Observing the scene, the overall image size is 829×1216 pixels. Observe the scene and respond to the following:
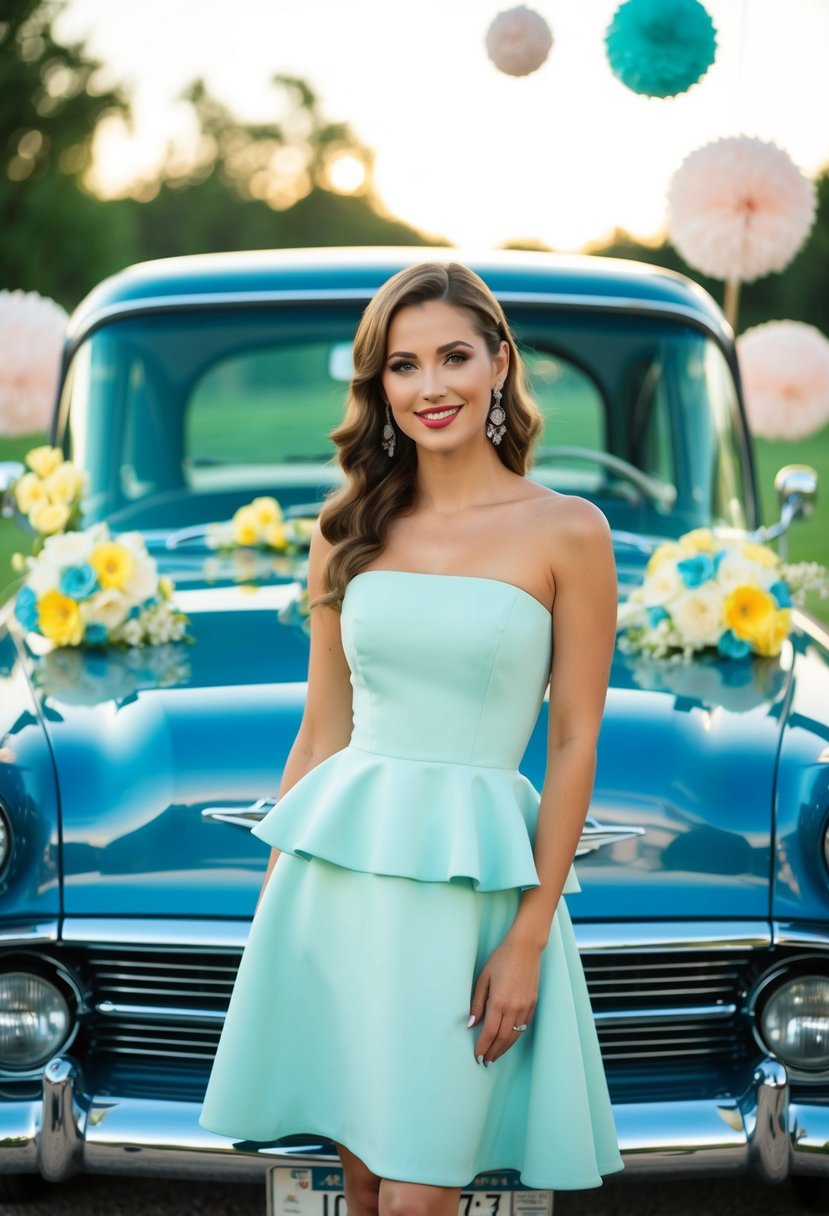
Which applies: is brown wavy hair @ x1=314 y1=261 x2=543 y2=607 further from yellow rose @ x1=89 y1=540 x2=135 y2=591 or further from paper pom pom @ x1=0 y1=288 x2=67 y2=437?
paper pom pom @ x1=0 y1=288 x2=67 y2=437

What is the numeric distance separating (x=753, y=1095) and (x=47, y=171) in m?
31.8

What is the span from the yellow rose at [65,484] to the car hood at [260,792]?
39.4 inches

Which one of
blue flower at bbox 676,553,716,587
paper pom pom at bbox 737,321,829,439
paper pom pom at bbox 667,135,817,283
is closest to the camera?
blue flower at bbox 676,553,716,587

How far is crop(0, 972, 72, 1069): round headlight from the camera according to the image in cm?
251

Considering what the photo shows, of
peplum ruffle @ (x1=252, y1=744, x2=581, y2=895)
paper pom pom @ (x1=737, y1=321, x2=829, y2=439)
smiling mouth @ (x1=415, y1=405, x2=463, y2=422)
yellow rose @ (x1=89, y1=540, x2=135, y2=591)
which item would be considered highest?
paper pom pom @ (x1=737, y1=321, x2=829, y2=439)

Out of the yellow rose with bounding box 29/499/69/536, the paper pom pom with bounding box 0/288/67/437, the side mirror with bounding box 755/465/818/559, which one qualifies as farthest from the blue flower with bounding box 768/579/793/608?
the paper pom pom with bounding box 0/288/67/437

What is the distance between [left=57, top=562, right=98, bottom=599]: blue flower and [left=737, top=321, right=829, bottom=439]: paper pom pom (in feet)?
6.52

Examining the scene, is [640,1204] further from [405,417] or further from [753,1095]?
[405,417]

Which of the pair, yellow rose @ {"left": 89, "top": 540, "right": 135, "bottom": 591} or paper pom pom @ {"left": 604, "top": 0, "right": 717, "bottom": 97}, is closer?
yellow rose @ {"left": 89, "top": 540, "right": 135, "bottom": 591}

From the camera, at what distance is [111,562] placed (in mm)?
3326

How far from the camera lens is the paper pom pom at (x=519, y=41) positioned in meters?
3.38

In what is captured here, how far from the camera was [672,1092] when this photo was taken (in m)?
2.47

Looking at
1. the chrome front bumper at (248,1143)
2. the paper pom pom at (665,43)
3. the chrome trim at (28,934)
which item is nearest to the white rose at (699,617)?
the chrome front bumper at (248,1143)

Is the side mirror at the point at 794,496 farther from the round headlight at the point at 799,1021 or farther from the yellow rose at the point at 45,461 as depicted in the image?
the yellow rose at the point at 45,461
